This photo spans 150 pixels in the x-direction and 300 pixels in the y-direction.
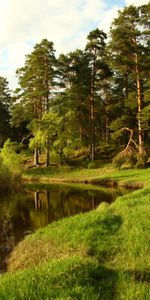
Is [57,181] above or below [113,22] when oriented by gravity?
below

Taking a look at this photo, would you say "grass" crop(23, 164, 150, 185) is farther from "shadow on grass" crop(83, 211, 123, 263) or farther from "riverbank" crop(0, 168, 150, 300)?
"shadow on grass" crop(83, 211, 123, 263)

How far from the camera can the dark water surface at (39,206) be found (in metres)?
18.8

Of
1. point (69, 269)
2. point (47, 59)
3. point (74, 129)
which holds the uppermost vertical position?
point (47, 59)

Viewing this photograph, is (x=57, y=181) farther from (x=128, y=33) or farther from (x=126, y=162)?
(x=128, y=33)

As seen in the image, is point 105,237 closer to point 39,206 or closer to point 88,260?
point 88,260

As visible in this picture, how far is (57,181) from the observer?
4616 cm

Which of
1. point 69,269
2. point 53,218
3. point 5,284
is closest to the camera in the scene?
point 5,284

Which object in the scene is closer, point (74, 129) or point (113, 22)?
point (113, 22)

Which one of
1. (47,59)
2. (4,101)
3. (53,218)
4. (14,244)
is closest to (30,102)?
(47,59)

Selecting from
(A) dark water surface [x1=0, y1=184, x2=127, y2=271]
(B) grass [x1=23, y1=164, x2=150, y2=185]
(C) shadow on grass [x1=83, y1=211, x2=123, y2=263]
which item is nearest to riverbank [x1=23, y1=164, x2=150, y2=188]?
(B) grass [x1=23, y1=164, x2=150, y2=185]

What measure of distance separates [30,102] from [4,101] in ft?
75.6

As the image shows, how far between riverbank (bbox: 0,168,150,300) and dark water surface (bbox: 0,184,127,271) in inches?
66.7

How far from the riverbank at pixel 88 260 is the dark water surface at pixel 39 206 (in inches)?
66.7

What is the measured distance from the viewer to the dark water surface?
61.8ft
